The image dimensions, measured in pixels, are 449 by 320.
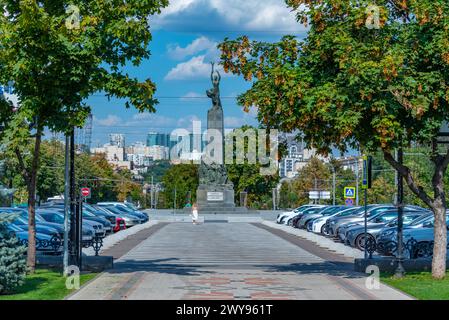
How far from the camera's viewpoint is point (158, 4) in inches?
782

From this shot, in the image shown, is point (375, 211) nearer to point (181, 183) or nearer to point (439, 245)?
point (439, 245)

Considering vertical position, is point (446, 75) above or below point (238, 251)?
above

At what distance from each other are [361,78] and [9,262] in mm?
8210

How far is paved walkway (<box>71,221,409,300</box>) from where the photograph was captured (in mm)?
16859

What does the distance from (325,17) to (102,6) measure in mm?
5222

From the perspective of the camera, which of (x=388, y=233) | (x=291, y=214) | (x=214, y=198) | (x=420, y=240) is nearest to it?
(x=420, y=240)

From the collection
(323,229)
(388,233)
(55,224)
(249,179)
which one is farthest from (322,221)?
(249,179)

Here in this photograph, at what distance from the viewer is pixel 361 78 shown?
714 inches

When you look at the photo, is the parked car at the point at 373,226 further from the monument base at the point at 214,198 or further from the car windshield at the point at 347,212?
the monument base at the point at 214,198

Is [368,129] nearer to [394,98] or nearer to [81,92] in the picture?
[394,98]

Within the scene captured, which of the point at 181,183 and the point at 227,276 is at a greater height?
the point at 181,183

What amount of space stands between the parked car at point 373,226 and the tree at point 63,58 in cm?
1429

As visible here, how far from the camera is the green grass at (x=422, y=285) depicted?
1678 centimetres

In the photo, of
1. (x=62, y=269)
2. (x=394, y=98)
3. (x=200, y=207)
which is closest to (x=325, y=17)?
(x=394, y=98)
